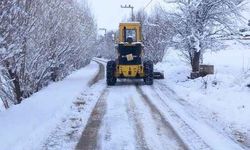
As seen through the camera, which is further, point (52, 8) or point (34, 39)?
point (52, 8)

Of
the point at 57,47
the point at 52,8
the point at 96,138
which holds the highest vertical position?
the point at 52,8

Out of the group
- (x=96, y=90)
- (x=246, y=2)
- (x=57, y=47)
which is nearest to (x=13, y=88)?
(x=96, y=90)

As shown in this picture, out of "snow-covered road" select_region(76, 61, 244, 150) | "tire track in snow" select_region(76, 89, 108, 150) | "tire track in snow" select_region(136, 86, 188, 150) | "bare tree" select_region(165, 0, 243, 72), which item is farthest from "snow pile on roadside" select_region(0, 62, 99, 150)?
"bare tree" select_region(165, 0, 243, 72)

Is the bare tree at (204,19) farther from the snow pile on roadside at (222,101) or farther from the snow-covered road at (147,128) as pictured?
the snow-covered road at (147,128)

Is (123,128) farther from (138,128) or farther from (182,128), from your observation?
(182,128)

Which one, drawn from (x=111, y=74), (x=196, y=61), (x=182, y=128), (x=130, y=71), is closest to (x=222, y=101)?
(x=182, y=128)

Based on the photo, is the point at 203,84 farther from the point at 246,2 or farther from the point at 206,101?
the point at 246,2

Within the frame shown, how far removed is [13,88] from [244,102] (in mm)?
8611

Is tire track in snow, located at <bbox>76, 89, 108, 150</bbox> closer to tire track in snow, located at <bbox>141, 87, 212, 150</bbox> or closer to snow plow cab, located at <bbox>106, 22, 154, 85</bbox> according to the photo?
tire track in snow, located at <bbox>141, 87, 212, 150</bbox>

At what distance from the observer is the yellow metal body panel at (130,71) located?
23792 mm

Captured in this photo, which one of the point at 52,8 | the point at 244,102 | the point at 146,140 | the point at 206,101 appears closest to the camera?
the point at 146,140

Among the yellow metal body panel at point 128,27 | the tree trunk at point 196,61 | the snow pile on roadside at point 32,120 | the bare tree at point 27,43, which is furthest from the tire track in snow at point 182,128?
the yellow metal body panel at point 128,27

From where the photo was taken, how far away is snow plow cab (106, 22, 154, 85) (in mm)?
23672

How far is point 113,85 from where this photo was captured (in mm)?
23578
